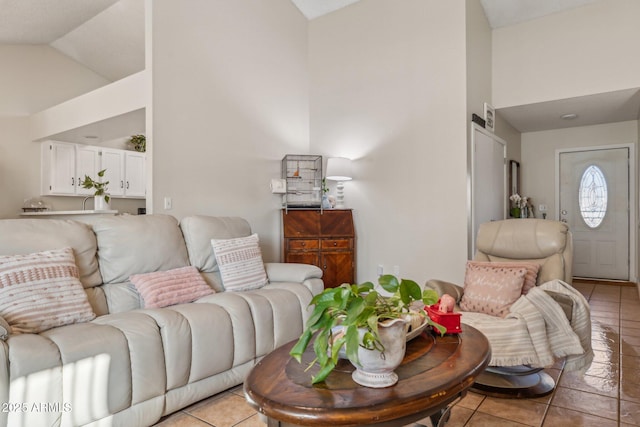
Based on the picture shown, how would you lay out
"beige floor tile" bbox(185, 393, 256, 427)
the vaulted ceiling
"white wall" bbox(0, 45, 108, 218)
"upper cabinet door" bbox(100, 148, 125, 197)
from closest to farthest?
"beige floor tile" bbox(185, 393, 256, 427) < the vaulted ceiling < "white wall" bbox(0, 45, 108, 218) < "upper cabinet door" bbox(100, 148, 125, 197)

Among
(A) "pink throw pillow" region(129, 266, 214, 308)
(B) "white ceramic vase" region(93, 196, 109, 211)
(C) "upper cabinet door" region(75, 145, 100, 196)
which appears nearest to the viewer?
(A) "pink throw pillow" region(129, 266, 214, 308)

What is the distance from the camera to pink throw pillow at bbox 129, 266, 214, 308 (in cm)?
234

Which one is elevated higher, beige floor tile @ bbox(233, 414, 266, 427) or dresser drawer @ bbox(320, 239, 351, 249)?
dresser drawer @ bbox(320, 239, 351, 249)

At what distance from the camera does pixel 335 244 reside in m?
4.44

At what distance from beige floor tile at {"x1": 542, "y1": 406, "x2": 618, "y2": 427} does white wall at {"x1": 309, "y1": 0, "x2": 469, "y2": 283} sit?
2004 millimetres

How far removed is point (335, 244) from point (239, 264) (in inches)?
68.1

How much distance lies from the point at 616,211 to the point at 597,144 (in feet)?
3.32

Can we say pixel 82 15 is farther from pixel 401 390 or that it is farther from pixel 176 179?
pixel 401 390

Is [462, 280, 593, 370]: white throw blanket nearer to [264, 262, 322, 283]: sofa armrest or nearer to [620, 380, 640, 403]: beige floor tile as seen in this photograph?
[620, 380, 640, 403]: beige floor tile

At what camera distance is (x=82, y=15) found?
14.7 ft

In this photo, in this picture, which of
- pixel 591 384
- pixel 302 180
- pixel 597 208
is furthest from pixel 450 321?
pixel 597 208

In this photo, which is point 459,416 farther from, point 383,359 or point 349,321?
point 349,321

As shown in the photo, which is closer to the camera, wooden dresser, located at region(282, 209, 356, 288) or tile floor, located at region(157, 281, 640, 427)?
tile floor, located at region(157, 281, 640, 427)

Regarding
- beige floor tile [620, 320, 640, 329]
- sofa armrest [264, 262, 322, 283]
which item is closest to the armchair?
sofa armrest [264, 262, 322, 283]
